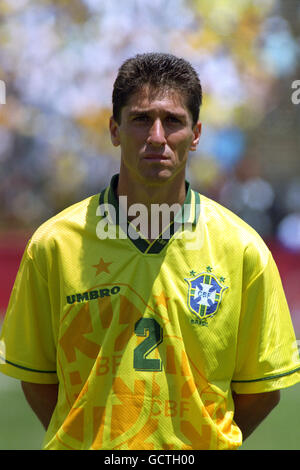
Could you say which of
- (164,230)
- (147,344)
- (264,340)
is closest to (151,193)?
(164,230)

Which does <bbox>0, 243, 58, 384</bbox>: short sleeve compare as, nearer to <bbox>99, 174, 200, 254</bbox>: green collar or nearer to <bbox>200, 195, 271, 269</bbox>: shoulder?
<bbox>99, 174, 200, 254</bbox>: green collar

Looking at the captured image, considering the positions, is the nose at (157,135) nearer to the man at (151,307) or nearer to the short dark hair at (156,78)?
the man at (151,307)

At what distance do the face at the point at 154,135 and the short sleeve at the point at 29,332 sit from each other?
1.79 feet

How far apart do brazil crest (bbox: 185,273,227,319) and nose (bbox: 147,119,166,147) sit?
50 cm

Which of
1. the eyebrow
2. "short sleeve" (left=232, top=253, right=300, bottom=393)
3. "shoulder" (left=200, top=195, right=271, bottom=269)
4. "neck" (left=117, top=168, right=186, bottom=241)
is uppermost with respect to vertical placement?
the eyebrow

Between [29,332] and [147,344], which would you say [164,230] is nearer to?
[147,344]

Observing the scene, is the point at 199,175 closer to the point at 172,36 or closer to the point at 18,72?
the point at 172,36

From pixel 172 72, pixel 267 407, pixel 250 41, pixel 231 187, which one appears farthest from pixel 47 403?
pixel 250 41

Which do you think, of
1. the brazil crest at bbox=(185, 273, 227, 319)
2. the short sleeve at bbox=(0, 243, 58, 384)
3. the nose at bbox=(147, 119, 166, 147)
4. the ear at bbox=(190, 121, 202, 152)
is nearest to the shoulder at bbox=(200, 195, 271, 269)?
the brazil crest at bbox=(185, 273, 227, 319)

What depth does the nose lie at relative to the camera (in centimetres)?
223

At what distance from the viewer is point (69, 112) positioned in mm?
13828

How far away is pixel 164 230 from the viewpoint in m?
2.37

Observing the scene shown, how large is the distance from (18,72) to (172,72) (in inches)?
475

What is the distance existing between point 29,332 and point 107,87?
11.9 meters
